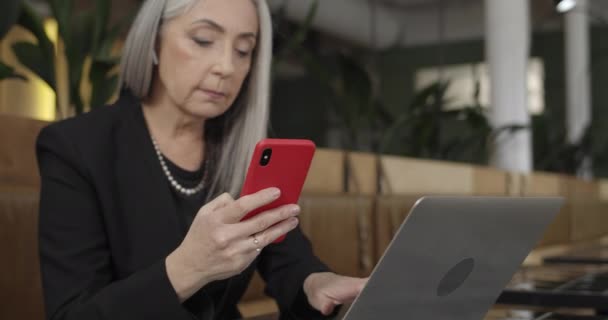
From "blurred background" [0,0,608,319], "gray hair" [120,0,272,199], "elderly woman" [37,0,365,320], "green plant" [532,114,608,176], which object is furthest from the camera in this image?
"green plant" [532,114,608,176]

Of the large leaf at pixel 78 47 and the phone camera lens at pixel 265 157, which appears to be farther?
the large leaf at pixel 78 47

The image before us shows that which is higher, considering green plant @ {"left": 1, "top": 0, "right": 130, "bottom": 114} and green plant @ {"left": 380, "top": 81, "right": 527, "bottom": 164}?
green plant @ {"left": 1, "top": 0, "right": 130, "bottom": 114}

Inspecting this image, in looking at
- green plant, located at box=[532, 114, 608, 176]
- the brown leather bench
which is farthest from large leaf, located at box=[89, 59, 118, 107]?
green plant, located at box=[532, 114, 608, 176]

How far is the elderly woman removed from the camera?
81 cm

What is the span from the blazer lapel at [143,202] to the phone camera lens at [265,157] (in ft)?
1.05

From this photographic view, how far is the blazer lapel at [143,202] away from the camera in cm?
101

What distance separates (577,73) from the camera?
7.99m

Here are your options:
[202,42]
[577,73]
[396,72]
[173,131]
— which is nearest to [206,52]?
[202,42]

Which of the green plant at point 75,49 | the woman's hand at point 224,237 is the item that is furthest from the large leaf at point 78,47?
the woman's hand at point 224,237

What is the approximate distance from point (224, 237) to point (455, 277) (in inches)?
9.4

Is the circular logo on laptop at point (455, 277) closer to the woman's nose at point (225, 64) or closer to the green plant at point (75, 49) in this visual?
the woman's nose at point (225, 64)

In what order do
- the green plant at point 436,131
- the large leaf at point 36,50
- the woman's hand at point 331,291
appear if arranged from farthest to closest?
the green plant at point 436,131
the large leaf at point 36,50
the woman's hand at point 331,291

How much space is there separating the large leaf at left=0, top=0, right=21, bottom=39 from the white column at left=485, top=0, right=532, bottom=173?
3.58 metres

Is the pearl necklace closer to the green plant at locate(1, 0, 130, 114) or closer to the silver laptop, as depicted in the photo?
the silver laptop
